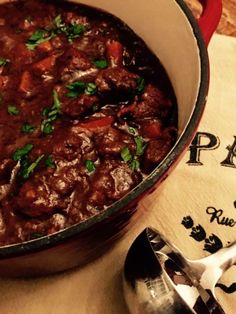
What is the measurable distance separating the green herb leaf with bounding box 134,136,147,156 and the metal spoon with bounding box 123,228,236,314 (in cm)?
22

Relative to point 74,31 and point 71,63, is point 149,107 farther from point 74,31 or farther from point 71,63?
point 74,31

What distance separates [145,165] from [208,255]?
32 cm

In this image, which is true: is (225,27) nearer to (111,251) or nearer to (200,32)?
(200,32)

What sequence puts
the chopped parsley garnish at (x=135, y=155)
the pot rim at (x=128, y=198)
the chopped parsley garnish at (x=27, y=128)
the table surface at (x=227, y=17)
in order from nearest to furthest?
the pot rim at (x=128, y=198), the chopped parsley garnish at (x=135, y=155), the chopped parsley garnish at (x=27, y=128), the table surface at (x=227, y=17)

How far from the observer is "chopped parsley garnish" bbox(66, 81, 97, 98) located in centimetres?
175

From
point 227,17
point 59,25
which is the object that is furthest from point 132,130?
point 227,17

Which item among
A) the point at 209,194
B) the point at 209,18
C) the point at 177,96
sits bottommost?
the point at 209,194

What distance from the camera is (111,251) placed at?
168 cm

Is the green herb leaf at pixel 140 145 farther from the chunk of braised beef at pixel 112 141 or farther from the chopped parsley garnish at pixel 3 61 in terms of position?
the chopped parsley garnish at pixel 3 61

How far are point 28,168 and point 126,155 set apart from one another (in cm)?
27

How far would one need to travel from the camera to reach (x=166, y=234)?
169cm

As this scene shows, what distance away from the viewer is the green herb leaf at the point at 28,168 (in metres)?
1.57

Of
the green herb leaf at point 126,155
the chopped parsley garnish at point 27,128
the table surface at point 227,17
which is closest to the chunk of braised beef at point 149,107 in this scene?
the green herb leaf at point 126,155

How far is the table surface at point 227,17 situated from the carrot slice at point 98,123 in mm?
773
